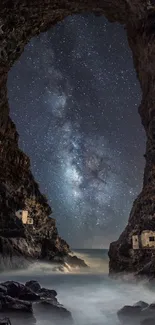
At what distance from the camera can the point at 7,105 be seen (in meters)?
36.6

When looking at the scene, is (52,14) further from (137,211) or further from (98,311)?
(98,311)

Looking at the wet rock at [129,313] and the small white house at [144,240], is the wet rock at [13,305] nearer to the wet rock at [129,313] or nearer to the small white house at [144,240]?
the wet rock at [129,313]

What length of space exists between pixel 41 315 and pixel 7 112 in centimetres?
2887

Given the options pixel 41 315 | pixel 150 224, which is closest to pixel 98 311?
pixel 41 315

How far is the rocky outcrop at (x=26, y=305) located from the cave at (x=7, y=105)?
13.0 meters

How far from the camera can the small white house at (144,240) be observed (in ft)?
75.4

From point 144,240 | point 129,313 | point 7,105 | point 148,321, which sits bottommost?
point 144,240

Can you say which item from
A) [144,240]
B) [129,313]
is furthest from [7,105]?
[129,313]

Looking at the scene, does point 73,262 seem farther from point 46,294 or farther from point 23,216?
point 46,294

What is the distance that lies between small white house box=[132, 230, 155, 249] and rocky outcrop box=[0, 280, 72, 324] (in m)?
11.8

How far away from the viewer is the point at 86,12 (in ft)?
110

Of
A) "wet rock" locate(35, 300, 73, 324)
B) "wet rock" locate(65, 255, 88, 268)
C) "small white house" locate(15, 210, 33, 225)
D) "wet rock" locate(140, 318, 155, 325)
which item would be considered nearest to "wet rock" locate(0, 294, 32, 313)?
"wet rock" locate(35, 300, 73, 324)

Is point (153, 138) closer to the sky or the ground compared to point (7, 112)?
closer to the ground

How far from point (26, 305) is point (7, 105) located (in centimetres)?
2891
